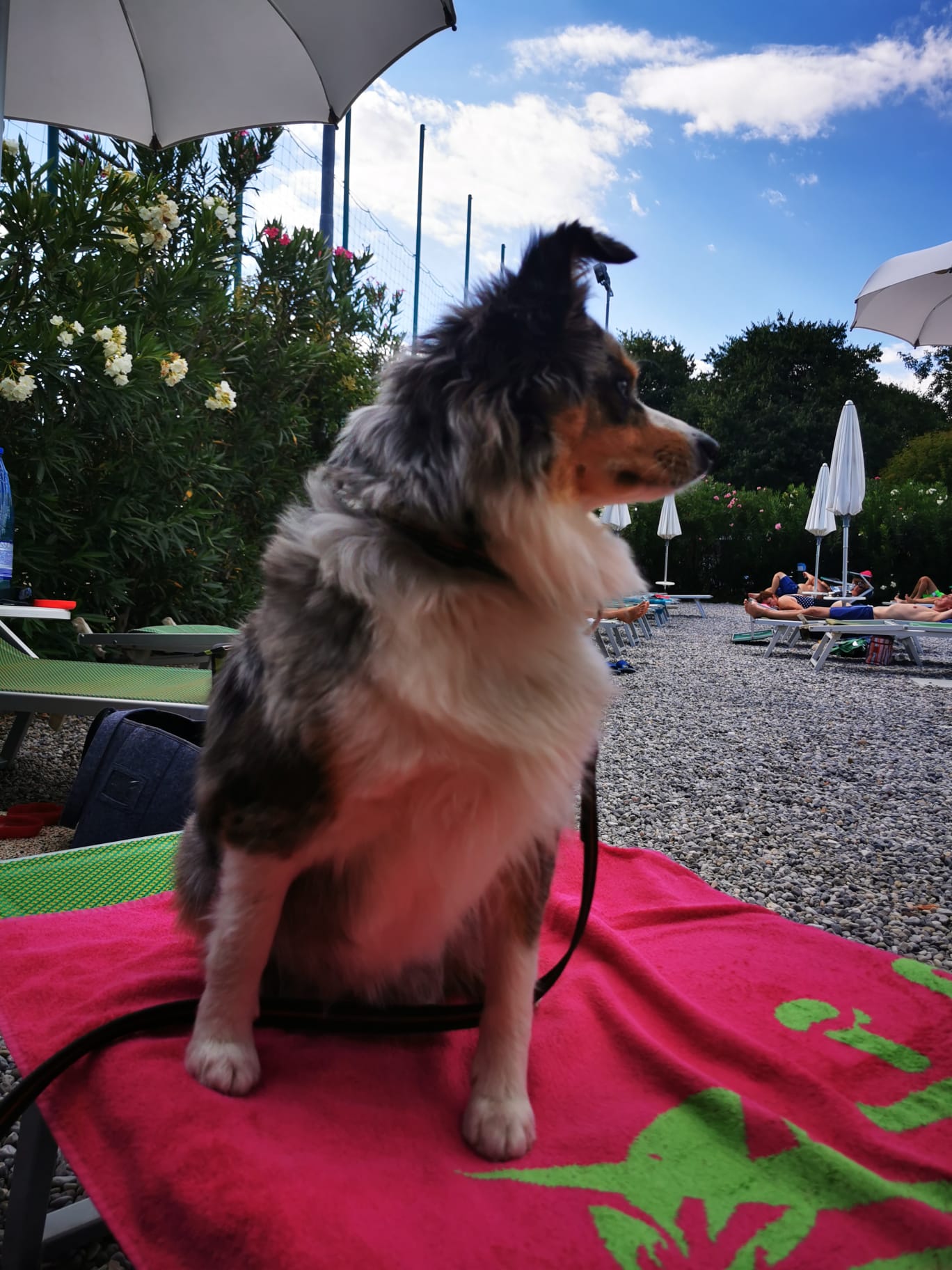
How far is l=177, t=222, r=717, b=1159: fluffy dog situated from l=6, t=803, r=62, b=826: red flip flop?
8.46ft

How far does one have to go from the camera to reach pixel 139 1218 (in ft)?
3.70

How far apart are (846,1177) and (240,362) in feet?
26.1

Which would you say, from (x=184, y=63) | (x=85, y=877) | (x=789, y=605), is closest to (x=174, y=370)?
(x=184, y=63)

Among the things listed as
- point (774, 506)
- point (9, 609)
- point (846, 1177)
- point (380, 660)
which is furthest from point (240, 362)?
point (774, 506)

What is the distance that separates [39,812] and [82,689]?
2.00 ft

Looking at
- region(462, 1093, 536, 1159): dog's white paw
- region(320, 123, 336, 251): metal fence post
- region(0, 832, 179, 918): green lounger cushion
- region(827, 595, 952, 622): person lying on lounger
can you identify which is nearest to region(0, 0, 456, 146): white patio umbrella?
region(0, 832, 179, 918): green lounger cushion

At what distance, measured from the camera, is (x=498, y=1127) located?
131 centimetres

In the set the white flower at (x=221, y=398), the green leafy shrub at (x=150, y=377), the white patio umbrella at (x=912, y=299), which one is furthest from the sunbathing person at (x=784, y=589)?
the white flower at (x=221, y=398)

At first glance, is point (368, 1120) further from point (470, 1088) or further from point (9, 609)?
point (9, 609)

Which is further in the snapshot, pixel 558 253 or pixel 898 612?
pixel 898 612

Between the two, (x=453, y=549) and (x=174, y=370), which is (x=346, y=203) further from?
(x=453, y=549)

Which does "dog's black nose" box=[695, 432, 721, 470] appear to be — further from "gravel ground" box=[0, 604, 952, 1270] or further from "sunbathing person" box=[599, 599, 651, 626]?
"sunbathing person" box=[599, 599, 651, 626]

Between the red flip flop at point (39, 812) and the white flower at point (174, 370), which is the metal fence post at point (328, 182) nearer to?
the white flower at point (174, 370)

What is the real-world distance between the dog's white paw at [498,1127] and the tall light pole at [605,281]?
1.40m
